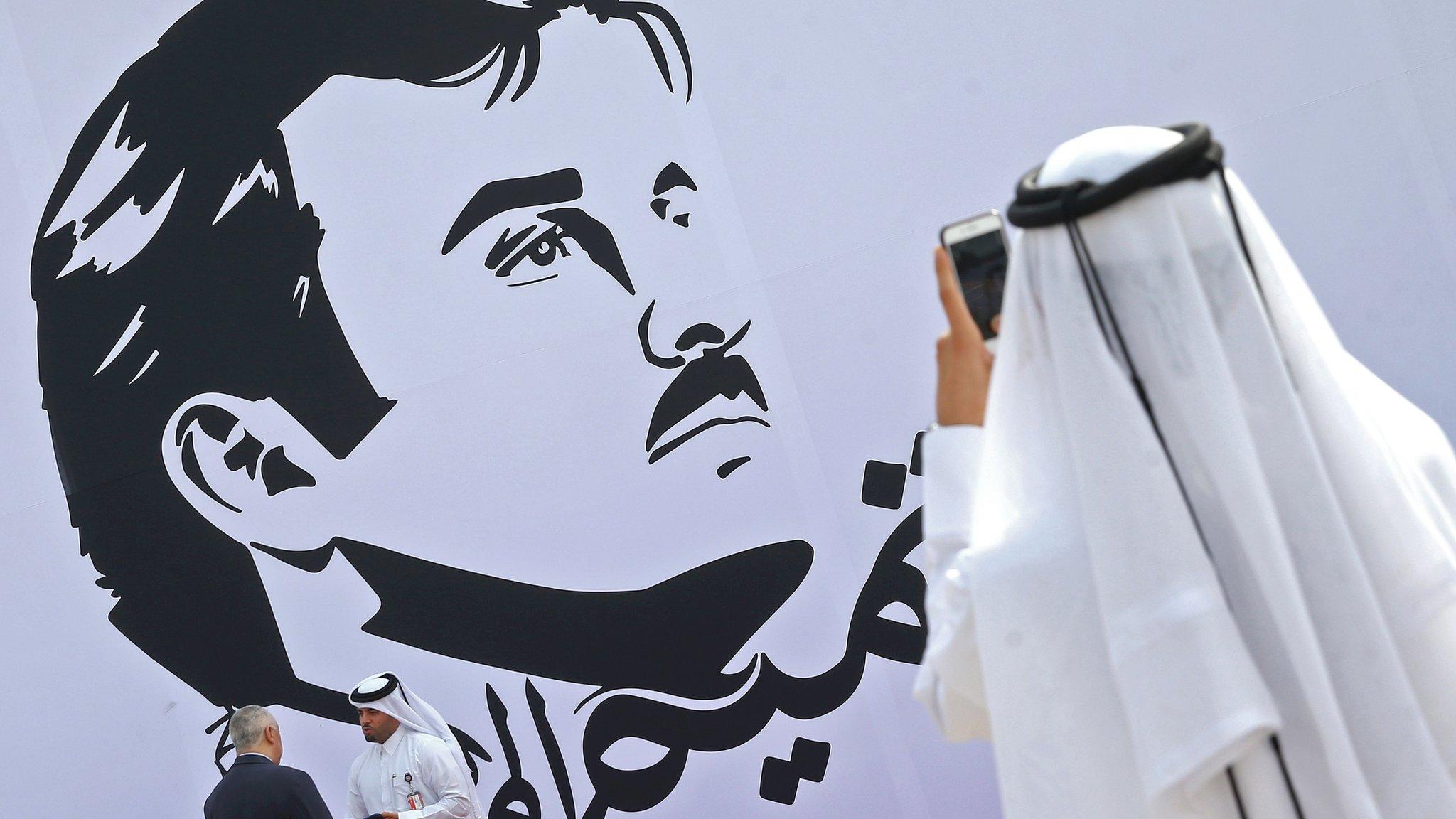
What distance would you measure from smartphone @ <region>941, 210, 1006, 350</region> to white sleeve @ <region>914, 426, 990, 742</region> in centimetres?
24

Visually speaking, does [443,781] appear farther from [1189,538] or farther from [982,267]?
[1189,538]

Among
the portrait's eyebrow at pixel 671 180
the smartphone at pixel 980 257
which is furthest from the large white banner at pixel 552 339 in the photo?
the smartphone at pixel 980 257

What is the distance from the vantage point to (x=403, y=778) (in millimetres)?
3236

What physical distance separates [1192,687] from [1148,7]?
2.50 metres

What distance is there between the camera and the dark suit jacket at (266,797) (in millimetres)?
2770

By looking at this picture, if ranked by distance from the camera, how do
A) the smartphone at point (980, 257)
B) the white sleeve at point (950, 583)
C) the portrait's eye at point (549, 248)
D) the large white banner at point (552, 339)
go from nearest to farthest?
1. the white sleeve at point (950, 583)
2. the smartphone at point (980, 257)
3. the large white banner at point (552, 339)
4. the portrait's eye at point (549, 248)

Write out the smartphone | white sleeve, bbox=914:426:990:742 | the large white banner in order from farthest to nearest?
the large white banner < the smartphone < white sleeve, bbox=914:426:990:742

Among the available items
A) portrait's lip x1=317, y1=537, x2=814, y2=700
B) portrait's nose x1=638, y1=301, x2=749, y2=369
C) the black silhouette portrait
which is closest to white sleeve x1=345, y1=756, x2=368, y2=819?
the black silhouette portrait

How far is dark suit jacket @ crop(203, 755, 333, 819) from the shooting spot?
277 centimetres

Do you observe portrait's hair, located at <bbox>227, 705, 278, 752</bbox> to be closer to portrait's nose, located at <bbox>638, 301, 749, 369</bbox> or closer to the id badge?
the id badge

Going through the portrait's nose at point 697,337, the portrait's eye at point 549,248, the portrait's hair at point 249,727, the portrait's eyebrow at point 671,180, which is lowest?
the portrait's hair at point 249,727

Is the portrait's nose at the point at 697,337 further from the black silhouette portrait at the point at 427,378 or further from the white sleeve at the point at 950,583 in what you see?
the white sleeve at the point at 950,583

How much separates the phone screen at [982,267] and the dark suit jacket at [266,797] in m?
2.30

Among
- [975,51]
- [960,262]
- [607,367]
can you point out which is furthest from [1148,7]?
[960,262]
